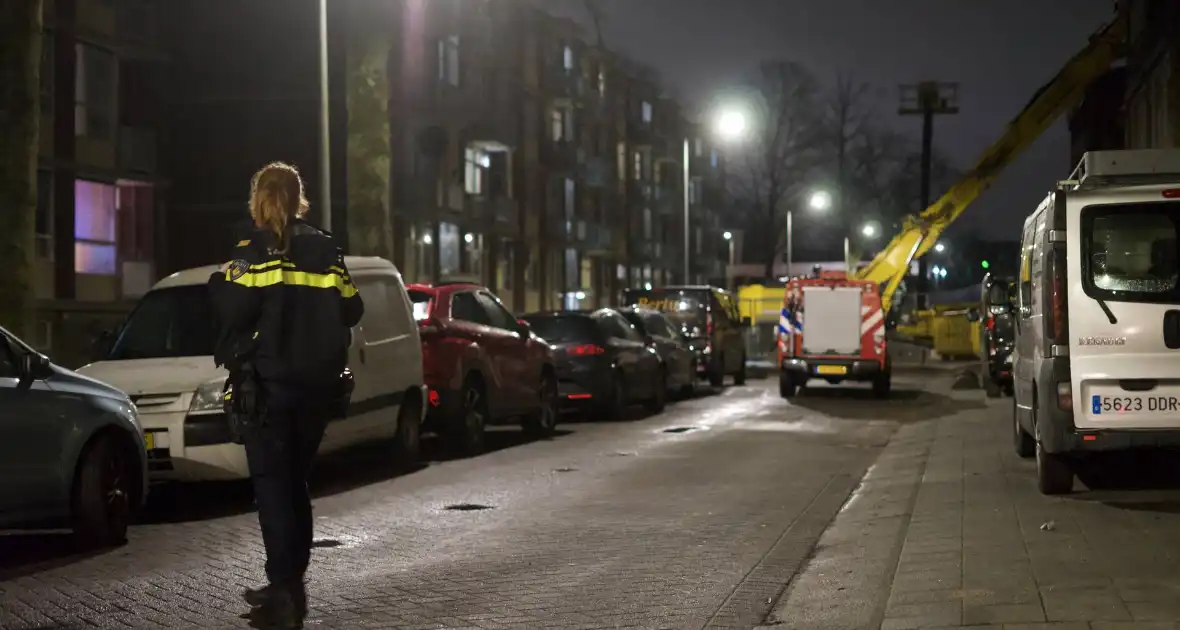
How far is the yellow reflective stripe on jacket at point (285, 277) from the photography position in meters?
6.04

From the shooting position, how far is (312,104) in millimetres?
39656

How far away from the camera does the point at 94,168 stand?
32.2 m

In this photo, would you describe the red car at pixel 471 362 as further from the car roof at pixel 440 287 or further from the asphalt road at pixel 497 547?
the asphalt road at pixel 497 547

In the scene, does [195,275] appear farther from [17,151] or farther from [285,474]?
[285,474]

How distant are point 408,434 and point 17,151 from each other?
17.2 ft

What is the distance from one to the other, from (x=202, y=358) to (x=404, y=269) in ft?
97.9

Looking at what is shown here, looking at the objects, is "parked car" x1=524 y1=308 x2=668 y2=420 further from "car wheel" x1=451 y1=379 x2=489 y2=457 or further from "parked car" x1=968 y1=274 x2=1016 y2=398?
"parked car" x1=968 y1=274 x2=1016 y2=398

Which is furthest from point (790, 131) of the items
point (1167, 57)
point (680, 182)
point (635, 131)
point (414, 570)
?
point (414, 570)

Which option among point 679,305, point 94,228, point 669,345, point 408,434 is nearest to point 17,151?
point 408,434

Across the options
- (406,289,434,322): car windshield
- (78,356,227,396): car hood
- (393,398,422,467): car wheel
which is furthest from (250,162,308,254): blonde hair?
(406,289,434,322): car windshield

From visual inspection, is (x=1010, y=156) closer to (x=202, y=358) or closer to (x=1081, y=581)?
(x=202, y=358)

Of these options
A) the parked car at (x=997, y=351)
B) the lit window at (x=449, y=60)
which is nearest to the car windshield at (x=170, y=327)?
the parked car at (x=997, y=351)

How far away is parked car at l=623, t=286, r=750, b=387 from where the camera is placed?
2872 cm

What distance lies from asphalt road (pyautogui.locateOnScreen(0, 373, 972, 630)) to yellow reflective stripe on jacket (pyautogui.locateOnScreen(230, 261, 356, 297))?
167 centimetres
